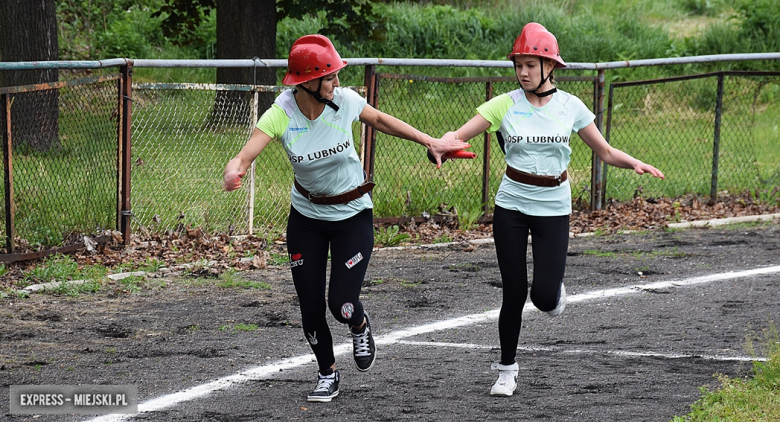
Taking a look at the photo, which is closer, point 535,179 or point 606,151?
point 535,179

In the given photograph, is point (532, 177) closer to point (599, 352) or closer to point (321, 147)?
point (321, 147)

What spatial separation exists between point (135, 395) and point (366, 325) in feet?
4.47

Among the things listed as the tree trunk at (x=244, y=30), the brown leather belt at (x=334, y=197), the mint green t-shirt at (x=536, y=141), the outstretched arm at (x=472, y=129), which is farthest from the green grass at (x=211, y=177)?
the mint green t-shirt at (x=536, y=141)

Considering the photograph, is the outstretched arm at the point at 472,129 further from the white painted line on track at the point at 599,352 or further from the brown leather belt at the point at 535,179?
the white painted line on track at the point at 599,352

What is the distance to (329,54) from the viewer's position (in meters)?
5.00

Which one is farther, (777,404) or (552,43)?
(552,43)

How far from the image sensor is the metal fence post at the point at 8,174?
7.79 m

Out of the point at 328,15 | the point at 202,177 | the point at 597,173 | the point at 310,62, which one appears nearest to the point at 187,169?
the point at 202,177

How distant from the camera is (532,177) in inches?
209

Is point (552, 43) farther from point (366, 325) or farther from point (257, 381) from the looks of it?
point (257, 381)

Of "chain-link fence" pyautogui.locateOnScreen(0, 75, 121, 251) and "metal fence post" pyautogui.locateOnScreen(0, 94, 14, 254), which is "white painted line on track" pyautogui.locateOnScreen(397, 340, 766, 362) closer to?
"metal fence post" pyautogui.locateOnScreen(0, 94, 14, 254)

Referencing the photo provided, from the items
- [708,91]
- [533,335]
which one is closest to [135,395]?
[533,335]

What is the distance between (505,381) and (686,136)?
12.6 m

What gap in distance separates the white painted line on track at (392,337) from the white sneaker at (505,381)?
1.35 metres
